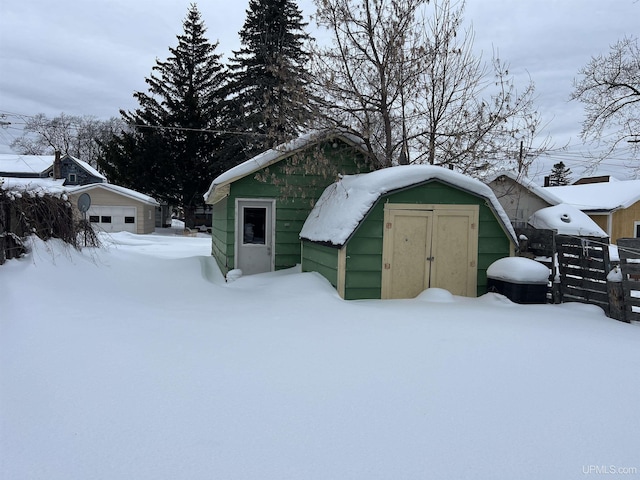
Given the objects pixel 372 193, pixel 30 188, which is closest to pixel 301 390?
pixel 372 193

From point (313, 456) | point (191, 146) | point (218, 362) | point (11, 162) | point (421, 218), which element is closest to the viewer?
point (313, 456)

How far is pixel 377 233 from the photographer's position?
7.73 meters

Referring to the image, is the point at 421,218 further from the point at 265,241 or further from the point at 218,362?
the point at 218,362

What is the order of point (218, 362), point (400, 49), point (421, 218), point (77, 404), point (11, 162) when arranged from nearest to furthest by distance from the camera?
point (77, 404), point (218, 362), point (421, 218), point (400, 49), point (11, 162)

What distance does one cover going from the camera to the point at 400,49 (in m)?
10.1

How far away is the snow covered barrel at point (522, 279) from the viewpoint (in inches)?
305

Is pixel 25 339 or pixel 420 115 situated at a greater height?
pixel 420 115

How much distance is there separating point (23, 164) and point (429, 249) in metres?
44.0

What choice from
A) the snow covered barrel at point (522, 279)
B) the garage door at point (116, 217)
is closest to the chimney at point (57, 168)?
the garage door at point (116, 217)

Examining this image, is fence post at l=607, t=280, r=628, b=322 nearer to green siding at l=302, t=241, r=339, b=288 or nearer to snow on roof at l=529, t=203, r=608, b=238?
green siding at l=302, t=241, r=339, b=288

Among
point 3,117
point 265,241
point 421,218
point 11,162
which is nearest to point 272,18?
point 3,117

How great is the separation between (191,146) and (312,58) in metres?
22.7

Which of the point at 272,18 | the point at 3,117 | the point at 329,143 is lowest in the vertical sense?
the point at 329,143

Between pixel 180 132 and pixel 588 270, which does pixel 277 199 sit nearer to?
pixel 588 270
